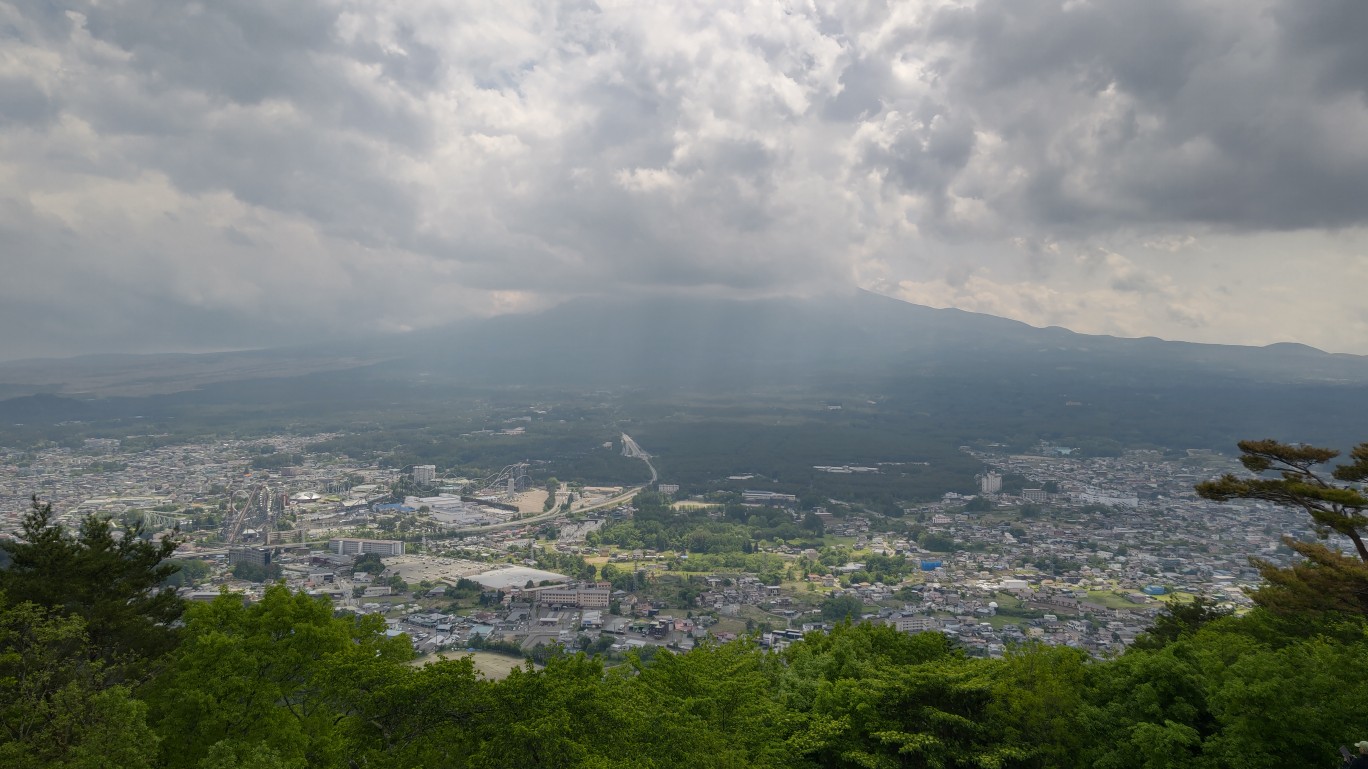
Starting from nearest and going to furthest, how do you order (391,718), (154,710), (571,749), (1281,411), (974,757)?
(571,749)
(391,718)
(154,710)
(974,757)
(1281,411)

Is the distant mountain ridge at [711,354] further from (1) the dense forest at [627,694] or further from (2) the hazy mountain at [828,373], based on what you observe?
(1) the dense forest at [627,694]

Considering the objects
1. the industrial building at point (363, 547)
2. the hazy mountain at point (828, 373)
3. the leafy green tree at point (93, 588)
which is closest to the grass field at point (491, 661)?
the leafy green tree at point (93, 588)

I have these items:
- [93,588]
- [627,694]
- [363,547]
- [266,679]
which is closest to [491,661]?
[93,588]

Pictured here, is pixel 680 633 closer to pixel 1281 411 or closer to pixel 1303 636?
pixel 1303 636

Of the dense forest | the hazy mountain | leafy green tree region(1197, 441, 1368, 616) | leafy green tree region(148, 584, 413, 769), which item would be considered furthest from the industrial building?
the hazy mountain

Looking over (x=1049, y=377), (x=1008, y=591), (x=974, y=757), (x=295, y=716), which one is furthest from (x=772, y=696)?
(x=1049, y=377)

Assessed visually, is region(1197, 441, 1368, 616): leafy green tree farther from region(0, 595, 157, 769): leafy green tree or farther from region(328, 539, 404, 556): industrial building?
region(328, 539, 404, 556): industrial building
